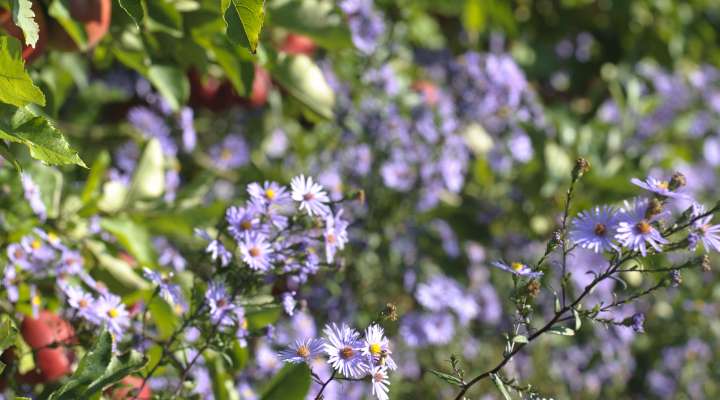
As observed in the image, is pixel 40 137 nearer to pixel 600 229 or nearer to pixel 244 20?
pixel 244 20

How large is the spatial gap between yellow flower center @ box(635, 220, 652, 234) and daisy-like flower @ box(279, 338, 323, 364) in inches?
13.0

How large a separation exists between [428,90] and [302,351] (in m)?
1.45

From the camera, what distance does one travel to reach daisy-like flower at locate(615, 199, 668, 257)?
893 millimetres

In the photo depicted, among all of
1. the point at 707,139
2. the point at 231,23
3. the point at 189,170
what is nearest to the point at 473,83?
the point at 189,170

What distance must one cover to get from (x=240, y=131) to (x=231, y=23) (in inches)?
48.0

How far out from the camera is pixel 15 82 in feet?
2.90

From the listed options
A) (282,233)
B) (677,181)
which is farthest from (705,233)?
(282,233)

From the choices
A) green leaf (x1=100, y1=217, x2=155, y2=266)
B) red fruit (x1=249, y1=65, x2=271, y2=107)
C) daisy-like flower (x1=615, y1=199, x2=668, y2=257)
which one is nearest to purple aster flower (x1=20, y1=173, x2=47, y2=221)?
green leaf (x1=100, y1=217, x2=155, y2=266)

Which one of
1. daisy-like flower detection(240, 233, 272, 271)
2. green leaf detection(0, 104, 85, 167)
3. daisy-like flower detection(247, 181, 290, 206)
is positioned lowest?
green leaf detection(0, 104, 85, 167)

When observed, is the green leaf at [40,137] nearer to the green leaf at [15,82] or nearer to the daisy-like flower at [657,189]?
the green leaf at [15,82]

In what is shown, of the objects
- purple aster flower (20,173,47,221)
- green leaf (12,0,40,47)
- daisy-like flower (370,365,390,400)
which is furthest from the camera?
purple aster flower (20,173,47,221)

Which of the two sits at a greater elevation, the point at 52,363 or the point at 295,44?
the point at 295,44

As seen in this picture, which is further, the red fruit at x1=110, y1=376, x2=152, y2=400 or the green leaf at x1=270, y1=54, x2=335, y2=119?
the green leaf at x1=270, y1=54, x2=335, y2=119

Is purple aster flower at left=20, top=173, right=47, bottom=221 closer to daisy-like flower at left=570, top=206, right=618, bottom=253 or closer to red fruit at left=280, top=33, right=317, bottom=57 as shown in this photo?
red fruit at left=280, top=33, right=317, bottom=57
